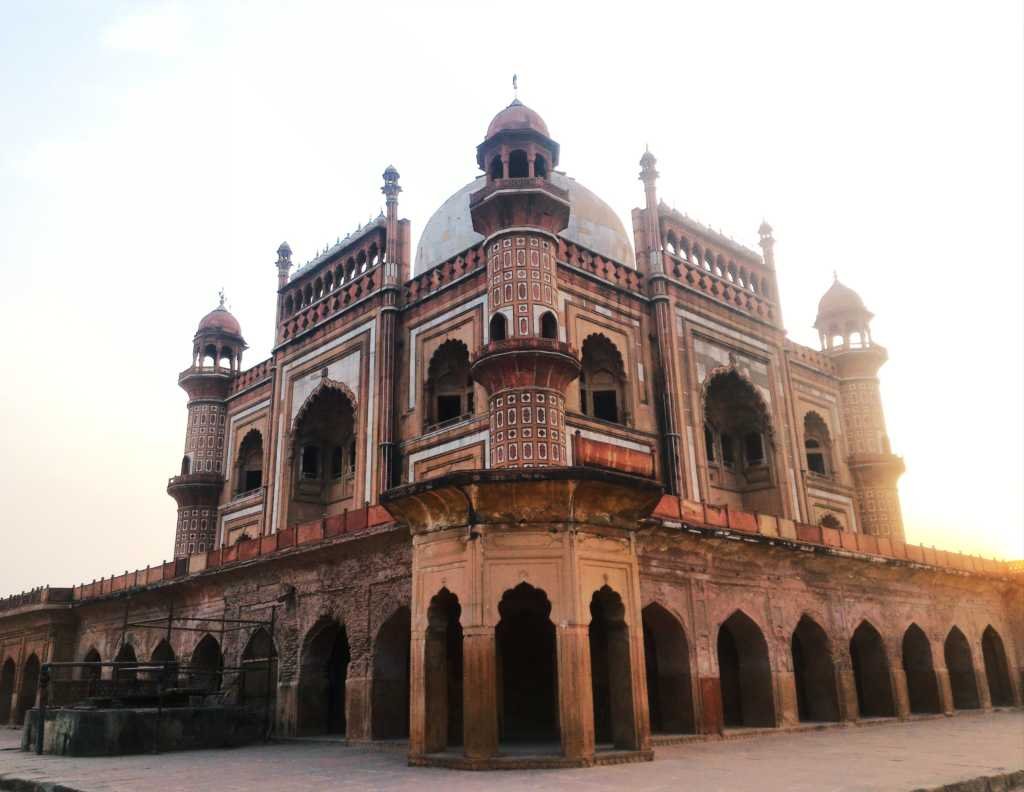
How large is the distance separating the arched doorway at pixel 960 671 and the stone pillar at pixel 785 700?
6224mm

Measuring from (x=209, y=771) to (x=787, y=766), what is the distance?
234 inches

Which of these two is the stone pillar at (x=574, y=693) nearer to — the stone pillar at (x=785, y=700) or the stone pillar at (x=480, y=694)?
the stone pillar at (x=480, y=694)

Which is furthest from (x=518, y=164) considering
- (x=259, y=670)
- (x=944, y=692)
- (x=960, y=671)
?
(x=960, y=671)

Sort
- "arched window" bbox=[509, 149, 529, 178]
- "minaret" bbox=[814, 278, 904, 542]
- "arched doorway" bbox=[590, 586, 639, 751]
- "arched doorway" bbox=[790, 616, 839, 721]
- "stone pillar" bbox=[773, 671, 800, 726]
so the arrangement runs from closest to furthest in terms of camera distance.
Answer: "arched doorway" bbox=[590, 586, 639, 751] → "stone pillar" bbox=[773, 671, 800, 726] → "arched doorway" bbox=[790, 616, 839, 721] → "arched window" bbox=[509, 149, 529, 178] → "minaret" bbox=[814, 278, 904, 542]

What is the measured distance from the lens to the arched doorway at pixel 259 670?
1519cm

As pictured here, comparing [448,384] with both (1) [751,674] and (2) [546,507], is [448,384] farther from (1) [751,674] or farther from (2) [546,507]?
(2) [546,507]

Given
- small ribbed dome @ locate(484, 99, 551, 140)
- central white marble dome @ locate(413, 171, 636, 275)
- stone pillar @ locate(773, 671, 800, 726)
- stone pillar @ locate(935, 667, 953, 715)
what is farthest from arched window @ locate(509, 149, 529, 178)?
stone pillar @ locate(935, 667, 953, 715)

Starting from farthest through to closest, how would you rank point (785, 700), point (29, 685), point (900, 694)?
point (29, 685) < point (900, 694) < point (785, 700)

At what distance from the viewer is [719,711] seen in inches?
535

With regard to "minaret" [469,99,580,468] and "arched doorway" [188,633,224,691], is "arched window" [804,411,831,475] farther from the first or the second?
"arched doorway" [188,633,224,691]

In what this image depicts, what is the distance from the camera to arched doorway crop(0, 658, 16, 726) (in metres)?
24.2

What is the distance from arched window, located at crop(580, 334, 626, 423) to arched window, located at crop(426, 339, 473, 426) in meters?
2.76

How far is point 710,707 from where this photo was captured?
13.5 m

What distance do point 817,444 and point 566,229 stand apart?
10494 millimetres
